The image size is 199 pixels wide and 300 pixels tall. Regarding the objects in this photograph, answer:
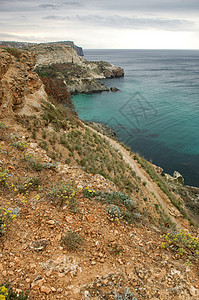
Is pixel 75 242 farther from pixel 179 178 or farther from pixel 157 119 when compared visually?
pixel 157 119

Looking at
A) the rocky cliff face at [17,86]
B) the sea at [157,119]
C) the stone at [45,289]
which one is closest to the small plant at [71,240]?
the stone at [45,289]

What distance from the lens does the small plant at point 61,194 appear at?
5.72 metres

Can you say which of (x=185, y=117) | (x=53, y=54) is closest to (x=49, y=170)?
(x=185, y=117)

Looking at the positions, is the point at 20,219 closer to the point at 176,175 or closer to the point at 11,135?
the point at 11,135

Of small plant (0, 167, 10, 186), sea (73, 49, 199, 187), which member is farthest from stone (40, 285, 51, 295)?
sea (73, 49, 199, 187)

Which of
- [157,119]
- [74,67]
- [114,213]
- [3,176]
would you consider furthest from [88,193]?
[74,67]

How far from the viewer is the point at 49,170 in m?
7.22

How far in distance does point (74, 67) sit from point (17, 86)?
69.8 m

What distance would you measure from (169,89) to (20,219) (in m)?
65.4

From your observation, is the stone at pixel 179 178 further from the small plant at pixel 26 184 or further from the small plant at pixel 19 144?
the small plant at pixel 26 184

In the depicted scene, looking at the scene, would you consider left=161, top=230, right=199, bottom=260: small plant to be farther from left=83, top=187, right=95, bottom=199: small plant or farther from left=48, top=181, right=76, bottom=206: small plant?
left=48, top=181, right=76, bottom=206: small plant

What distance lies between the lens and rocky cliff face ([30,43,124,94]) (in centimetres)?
6299

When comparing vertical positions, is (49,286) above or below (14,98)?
below

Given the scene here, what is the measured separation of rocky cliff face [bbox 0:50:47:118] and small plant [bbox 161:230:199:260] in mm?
9708
